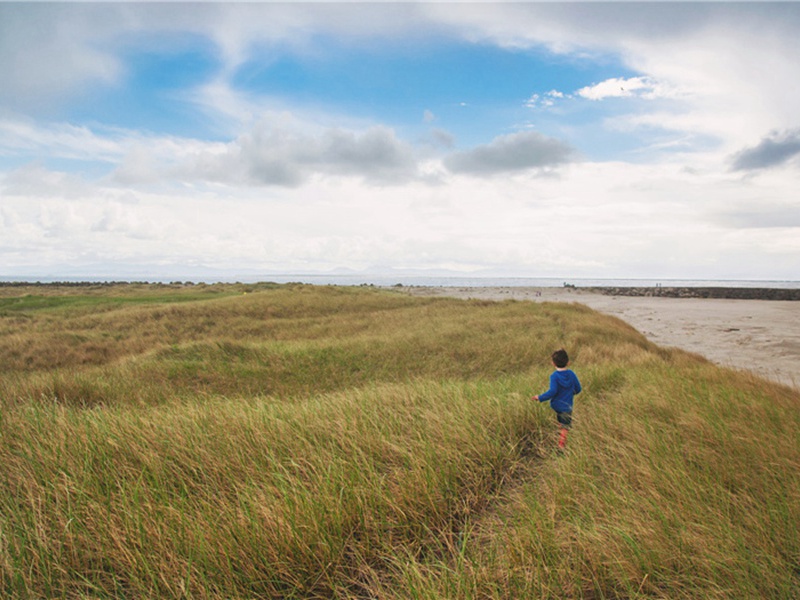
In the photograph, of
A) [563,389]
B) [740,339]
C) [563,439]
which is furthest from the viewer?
[740,339]

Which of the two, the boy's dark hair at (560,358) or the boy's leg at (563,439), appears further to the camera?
the boy's dark hair at (560,358)

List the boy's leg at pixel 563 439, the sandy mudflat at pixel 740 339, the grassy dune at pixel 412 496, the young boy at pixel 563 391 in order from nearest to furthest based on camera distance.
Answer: the grassy dune at pixel 412 496 → the boy's leg at pixel 563 439 → the young boy at pixel 563 391 → the sandy mudflat at pixel 740 339

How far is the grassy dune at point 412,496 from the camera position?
107 inches

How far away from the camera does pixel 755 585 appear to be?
2551 mm

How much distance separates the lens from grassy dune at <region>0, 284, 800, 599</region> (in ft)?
8.91

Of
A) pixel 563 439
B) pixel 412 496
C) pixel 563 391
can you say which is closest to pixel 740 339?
pixel 563 391

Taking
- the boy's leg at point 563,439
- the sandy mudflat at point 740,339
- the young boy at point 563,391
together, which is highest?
the young boy at point 563,391

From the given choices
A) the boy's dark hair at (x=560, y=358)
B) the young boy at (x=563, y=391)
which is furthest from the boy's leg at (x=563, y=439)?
the boy's dark hair at (x=560, y=358)

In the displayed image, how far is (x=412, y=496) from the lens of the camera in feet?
12.0

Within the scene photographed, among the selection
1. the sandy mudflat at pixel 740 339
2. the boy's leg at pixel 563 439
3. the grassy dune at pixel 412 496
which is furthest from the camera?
the sandy mudflat at pixel 740 339

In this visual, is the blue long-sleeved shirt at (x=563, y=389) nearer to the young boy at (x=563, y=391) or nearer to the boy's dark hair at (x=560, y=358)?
the young boy at (x=563, y=391)

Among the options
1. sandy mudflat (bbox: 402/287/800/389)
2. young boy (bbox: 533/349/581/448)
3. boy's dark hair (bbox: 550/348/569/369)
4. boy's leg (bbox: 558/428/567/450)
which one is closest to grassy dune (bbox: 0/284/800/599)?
boy's leg (bbox: 558/428/567/450)

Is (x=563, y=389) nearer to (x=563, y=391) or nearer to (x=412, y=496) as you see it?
Answer: (x=563, y=391)

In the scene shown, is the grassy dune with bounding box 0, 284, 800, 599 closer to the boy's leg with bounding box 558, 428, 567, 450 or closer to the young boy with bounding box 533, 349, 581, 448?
the boy's leg with bounding box 558, 428, 567, 450
